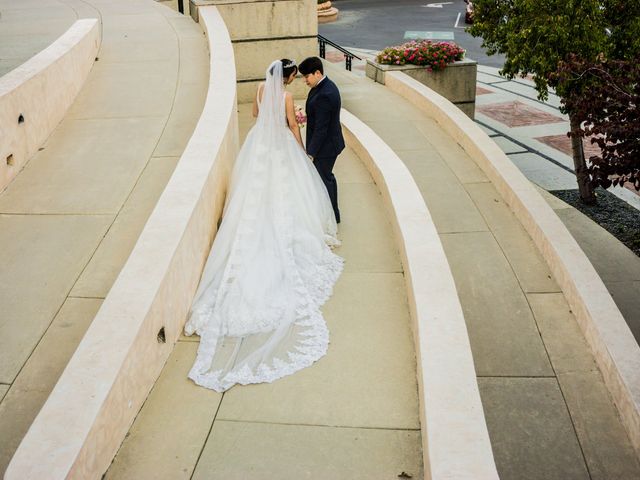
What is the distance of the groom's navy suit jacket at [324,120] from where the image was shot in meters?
6.62

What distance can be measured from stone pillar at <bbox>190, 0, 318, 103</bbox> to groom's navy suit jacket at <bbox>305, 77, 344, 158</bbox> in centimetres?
594

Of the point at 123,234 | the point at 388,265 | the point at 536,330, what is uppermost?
the point at 123,234

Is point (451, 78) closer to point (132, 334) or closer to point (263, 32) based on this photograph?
point (263, 32)

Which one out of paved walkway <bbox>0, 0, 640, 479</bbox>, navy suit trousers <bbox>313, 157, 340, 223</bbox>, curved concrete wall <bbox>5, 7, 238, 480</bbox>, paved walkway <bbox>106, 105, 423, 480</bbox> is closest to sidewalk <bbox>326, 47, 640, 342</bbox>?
paved walkway <bbox>0, 0, 640, 479</bbox>

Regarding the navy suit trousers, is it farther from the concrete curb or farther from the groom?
the concrete curb

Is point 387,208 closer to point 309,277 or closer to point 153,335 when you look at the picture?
point 309,277

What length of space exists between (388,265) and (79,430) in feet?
11.2

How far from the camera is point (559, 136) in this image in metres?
15.3

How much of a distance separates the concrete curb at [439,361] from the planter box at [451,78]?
797cm

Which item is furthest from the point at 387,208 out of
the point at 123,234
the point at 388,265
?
the point at 123,234

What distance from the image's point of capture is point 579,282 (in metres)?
6.35

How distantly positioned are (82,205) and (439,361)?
3.70 meters

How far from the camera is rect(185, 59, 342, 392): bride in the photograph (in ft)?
15.8

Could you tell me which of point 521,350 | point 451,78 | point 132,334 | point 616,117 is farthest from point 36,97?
point 451,78
